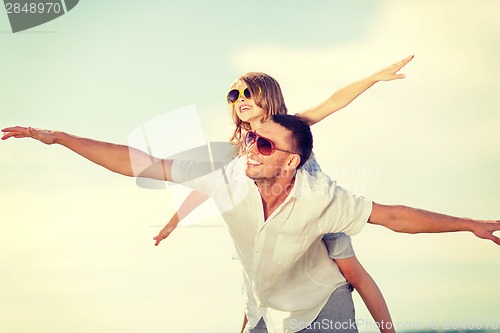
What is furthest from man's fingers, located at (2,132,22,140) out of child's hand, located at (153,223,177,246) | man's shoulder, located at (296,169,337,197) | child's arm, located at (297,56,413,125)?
child's arm, located at (297,56,413,125)

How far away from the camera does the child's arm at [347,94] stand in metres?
6.95

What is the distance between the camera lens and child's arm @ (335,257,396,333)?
559 centimetres

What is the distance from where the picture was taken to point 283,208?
16.8ft

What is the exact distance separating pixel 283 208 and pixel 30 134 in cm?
179

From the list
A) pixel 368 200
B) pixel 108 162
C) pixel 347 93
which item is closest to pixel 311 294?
pixel 368 200

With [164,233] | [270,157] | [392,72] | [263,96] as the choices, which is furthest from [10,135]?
[392,72]

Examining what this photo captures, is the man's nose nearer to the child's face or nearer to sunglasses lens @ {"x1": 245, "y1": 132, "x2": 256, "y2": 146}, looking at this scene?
sunglasses lens @ {"x1": 245, "y1": 132, "x2": 256, "y2": 146}

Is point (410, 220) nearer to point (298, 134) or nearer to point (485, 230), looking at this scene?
point (485, 230)

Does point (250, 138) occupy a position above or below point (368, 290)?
above

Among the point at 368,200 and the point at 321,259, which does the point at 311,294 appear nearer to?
the point at 321,259

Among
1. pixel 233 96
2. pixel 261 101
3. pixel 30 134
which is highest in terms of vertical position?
pixel 233 96

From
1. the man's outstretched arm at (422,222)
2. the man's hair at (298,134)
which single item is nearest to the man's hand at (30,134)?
the man's hair at (298,134)

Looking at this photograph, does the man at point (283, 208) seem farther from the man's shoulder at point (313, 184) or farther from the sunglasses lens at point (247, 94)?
the sunglasses lens at point (247, 94)

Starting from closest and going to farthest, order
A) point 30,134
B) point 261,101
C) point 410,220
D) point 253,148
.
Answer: point 30,134
point 410,220
point 253,148
point 261,101
